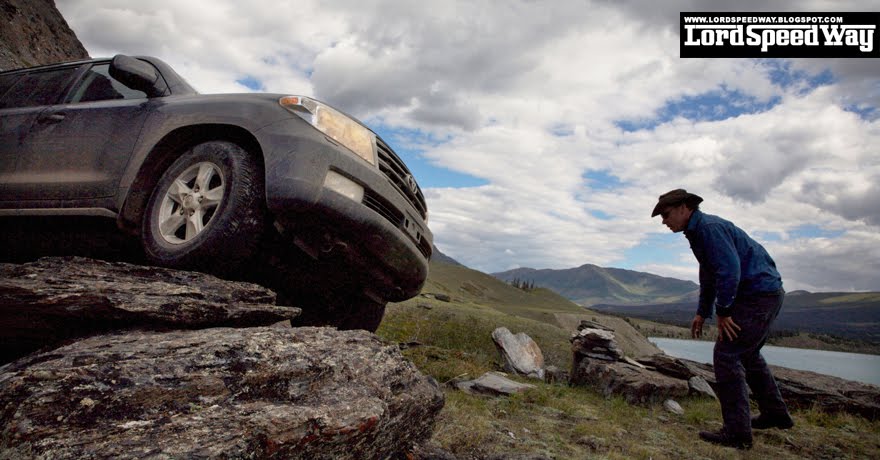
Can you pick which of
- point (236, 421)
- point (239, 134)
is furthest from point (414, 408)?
point (239, 134)

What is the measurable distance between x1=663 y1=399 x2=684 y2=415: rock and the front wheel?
21.0 ft

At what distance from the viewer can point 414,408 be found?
9.07ft

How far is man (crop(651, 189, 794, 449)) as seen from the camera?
4.35m

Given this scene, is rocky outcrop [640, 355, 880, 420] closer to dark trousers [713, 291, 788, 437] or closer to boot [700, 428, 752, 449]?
boot [700, 428, 752, 449]

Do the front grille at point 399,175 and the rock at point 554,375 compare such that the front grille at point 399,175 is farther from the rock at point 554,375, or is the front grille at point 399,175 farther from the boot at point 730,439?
the rock at point 554,375

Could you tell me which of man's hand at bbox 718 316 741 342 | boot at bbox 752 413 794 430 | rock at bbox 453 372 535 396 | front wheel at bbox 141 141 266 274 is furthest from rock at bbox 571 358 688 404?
front wheel at bbox 141 141 266 274

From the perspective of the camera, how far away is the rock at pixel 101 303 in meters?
2.23

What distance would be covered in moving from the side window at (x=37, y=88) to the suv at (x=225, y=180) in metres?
0.06

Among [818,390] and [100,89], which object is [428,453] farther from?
[818,390]

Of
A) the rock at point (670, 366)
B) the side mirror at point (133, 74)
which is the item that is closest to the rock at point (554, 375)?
the rock at point (670, 366)

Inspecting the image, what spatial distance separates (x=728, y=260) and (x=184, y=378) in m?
4.56

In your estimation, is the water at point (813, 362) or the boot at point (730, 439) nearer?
the boot at point (730, 439)

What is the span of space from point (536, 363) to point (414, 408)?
6504 millimetres

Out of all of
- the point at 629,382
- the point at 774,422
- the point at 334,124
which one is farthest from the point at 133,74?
the point at 629,382
